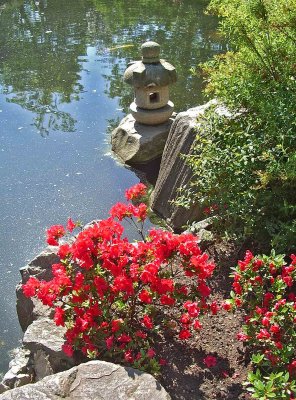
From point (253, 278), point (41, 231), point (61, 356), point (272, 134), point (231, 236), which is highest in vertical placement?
point (272, 134)

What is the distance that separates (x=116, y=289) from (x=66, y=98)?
18.2 feet

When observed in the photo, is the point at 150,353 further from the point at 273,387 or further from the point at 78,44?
the point at 78,44

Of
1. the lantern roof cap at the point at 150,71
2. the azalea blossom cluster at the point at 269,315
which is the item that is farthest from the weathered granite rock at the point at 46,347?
the lantern roof cap at the point at 150,71

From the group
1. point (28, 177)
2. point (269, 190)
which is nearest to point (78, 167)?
point (28, 177)

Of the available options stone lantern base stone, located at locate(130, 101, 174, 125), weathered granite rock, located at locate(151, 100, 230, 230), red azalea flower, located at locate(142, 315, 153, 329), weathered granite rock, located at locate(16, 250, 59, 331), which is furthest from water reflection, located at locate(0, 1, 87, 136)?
red azalea flower, located at locate(142, 315, 153, 329)

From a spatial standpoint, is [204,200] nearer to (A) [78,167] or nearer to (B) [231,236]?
(B) [231,236]

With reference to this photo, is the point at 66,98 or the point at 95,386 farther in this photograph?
the point at 66,98

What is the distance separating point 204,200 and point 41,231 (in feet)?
6.14

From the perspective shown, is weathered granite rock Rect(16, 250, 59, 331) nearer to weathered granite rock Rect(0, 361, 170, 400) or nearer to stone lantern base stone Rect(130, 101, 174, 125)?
weathered granite rock Rect(0, 361, 170, 400)

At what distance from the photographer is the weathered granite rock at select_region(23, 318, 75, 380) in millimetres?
2779

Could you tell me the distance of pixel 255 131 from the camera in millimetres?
3344

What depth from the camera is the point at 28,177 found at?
5.64 meters

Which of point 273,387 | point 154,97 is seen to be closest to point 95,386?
point 273,387

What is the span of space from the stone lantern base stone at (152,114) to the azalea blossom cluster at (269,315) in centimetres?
348
